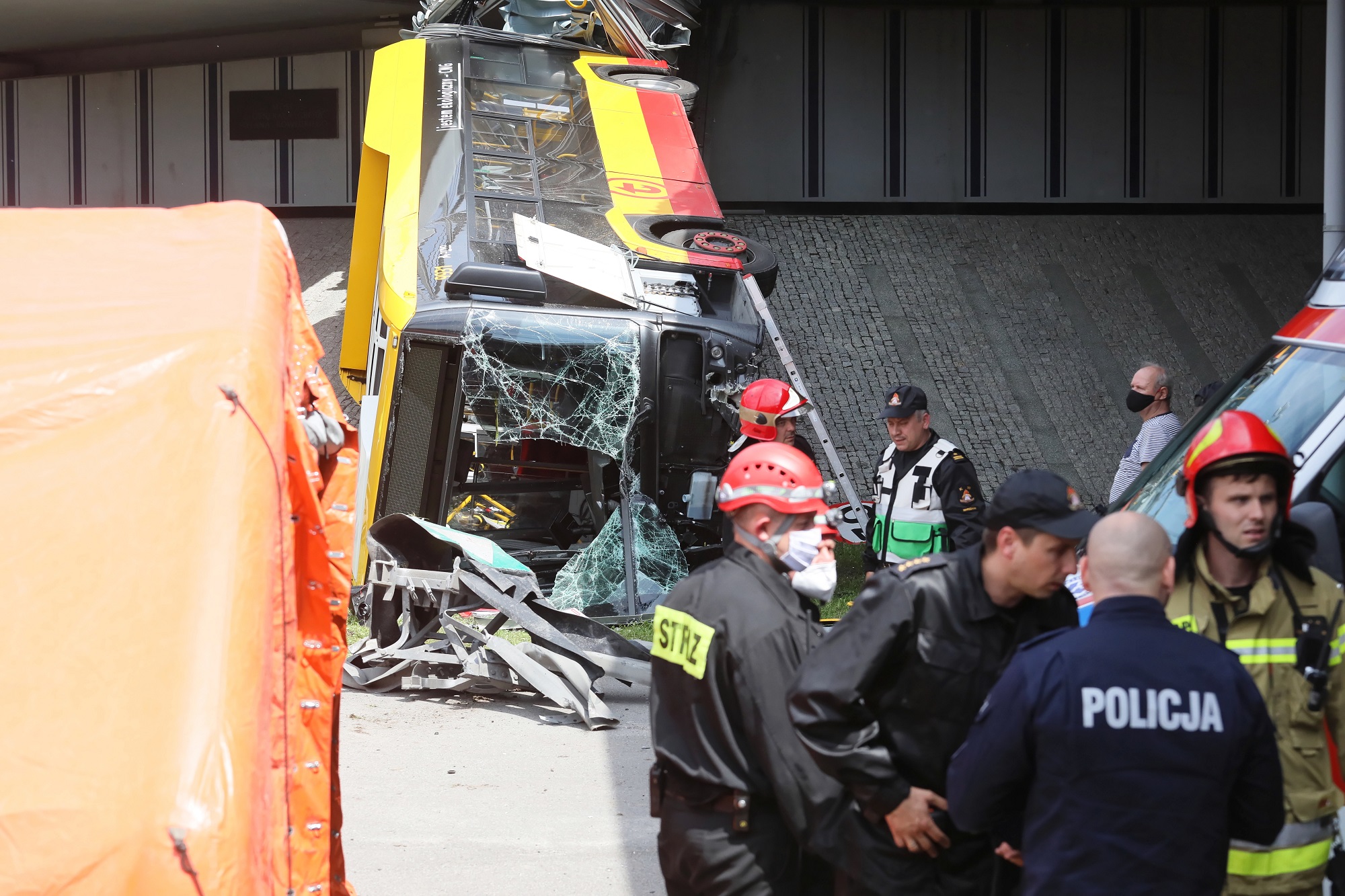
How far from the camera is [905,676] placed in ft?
8.93

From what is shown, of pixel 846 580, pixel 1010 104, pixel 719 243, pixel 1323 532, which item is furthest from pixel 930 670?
pixel 1010 104

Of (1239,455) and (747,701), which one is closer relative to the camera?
(747,701)

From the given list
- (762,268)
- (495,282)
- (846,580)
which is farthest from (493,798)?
(762,268)

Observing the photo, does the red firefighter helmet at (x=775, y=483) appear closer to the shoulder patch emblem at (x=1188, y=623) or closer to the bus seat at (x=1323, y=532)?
the shoulder patch emblem at (x=1188, y=623)

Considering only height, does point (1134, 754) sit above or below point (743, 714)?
above

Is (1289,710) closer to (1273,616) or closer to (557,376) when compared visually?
(1273,616)

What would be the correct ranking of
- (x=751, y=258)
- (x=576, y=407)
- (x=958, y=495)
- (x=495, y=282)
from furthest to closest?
(x=751, y=258) < (x=576, y=407) < (x=495, y=282) < (x=958, y=495)

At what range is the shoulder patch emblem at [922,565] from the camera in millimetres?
2791

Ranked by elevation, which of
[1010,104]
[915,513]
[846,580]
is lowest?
[846,580]

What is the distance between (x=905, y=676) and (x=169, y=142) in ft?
66.4

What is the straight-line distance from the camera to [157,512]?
2.79m

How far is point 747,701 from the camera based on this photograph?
2.84m

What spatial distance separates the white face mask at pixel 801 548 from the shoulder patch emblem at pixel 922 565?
0.78ft

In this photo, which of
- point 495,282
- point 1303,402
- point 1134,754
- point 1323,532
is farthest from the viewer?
point 495,282
